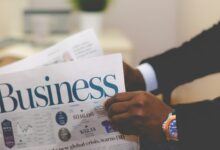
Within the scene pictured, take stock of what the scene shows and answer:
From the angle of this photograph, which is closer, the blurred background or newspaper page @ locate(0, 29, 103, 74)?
newspaper page @ locate(0, 29, 103, 74)

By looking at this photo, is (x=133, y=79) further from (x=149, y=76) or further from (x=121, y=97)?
(x=121, y=97)

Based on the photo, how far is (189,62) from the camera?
3.31 feet

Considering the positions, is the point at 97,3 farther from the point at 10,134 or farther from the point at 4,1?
the point at 10,134

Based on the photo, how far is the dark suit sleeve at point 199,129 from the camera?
24.9 inches

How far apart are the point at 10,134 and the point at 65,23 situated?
4.31ft

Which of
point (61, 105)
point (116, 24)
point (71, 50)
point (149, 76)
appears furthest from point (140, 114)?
point (116, 24)

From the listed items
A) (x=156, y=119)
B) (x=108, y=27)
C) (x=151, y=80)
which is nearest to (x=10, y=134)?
(x=156, y=119)

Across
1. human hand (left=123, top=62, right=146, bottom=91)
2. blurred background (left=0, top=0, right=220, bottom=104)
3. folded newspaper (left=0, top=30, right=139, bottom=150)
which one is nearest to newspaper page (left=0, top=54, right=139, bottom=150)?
folded newspaper (left=0, top=30, right=139, bottom=150)

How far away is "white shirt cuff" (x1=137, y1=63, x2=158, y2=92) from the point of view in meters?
0.99

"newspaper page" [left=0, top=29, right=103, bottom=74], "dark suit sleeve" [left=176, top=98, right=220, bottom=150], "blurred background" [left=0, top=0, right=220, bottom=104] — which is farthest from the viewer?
"blurred background" [left=0, top=0, right=220, bottom=104]

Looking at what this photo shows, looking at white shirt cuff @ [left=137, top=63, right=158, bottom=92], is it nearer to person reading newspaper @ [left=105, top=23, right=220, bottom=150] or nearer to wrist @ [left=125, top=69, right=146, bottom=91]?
wrist @ [left=125, top=69, right=146, bottom=91]

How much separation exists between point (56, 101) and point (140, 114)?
0.52 feet

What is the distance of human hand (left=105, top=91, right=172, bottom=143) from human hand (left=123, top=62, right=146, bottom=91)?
0.89 feet

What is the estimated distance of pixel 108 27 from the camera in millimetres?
2203
